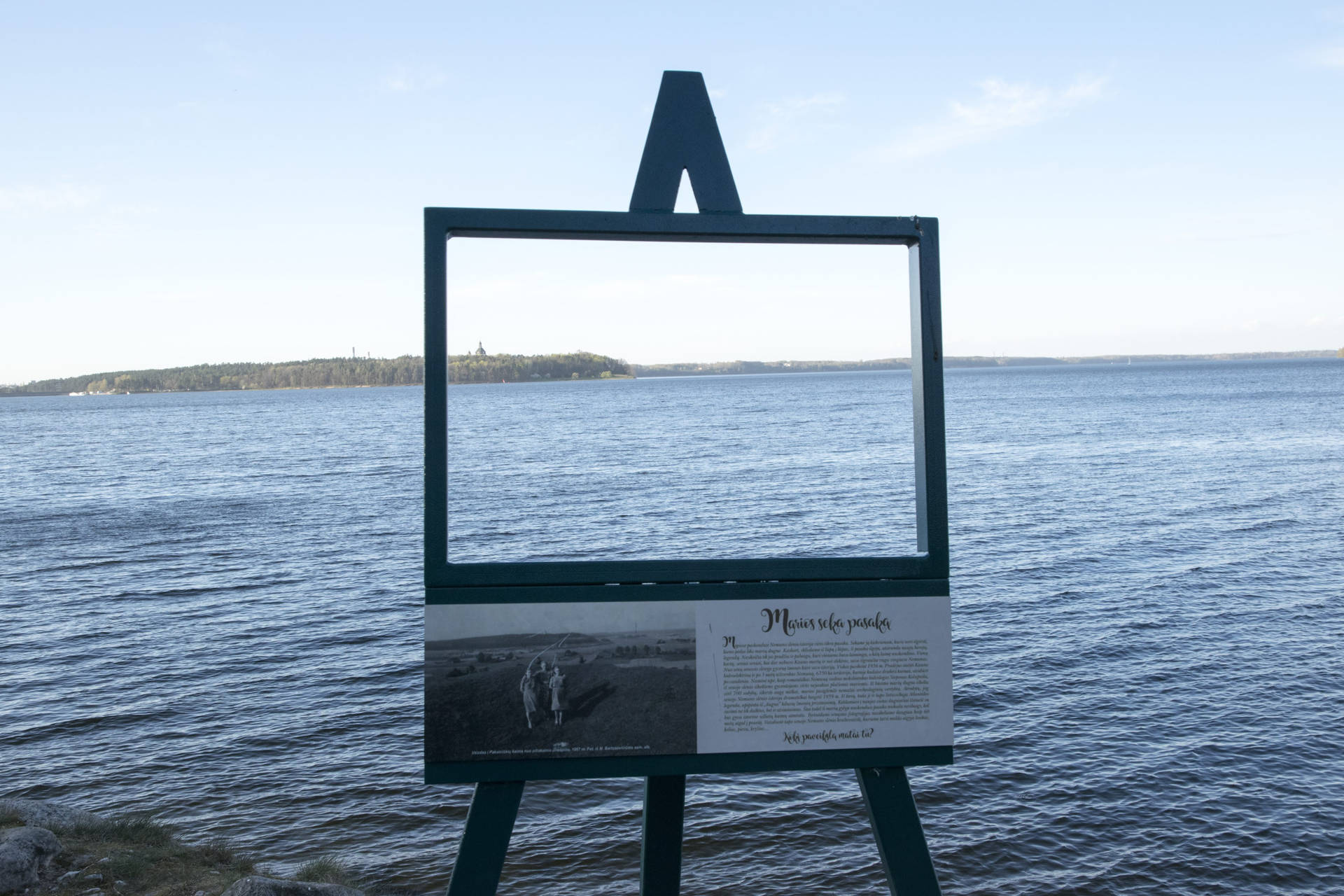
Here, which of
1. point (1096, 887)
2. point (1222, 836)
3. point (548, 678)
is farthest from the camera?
point (1222, 836)

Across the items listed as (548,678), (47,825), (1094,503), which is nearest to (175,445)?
(1094,503)

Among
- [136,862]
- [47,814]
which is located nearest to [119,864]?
[136,862]

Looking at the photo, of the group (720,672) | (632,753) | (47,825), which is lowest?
(47,825)

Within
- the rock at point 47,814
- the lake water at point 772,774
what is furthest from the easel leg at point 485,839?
the rock at point 47,814

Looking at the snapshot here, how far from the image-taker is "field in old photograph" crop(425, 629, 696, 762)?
328cm

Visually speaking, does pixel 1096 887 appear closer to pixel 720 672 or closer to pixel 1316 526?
pixel 720 672

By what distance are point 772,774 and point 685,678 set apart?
1209 centimetres

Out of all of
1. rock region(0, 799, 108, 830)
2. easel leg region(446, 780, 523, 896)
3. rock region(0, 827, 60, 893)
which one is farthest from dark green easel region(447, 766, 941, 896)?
rock region(0, 799, 108, 830)

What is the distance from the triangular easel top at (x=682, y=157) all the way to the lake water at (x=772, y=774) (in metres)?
9.02

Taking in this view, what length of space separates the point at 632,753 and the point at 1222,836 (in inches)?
445

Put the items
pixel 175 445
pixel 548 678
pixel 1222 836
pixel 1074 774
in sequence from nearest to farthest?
1. pixel 548 678
2. pixel 1222 836
3. pixel 1074 774
4. pixel 175 445

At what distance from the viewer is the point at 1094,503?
37.8 m

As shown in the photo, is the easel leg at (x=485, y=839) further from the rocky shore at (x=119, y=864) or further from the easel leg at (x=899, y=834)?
the rocky shore at (x=119, y=864)

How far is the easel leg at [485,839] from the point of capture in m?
3.30
